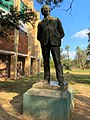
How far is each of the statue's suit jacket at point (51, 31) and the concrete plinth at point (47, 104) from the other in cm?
157

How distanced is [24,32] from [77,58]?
298ft

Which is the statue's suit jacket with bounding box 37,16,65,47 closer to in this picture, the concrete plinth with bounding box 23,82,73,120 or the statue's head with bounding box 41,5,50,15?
the statue's head with bounding box 41,5,50,15

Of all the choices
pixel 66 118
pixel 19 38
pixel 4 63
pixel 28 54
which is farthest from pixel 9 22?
pixel 28 54

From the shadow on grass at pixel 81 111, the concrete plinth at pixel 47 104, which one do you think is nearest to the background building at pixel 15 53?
the shadow on grass at pixel 81 111

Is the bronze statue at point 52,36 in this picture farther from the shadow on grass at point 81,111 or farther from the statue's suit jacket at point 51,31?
the shadow on grass at point 81,111

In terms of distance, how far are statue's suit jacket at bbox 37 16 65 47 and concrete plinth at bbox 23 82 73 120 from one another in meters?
1.57

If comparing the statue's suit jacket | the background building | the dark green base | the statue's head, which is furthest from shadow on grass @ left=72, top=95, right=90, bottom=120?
the background building

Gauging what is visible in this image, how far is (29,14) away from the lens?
13.6 m

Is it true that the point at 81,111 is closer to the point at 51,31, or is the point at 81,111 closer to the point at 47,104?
the point at 47,104

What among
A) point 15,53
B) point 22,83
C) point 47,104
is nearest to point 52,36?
point 47,104

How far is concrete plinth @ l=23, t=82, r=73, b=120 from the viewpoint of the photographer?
664cm

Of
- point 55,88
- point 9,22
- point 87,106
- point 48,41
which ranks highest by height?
point 9,22

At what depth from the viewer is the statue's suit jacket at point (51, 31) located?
299 inches

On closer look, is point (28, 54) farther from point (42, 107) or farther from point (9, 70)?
point (42, 107)
